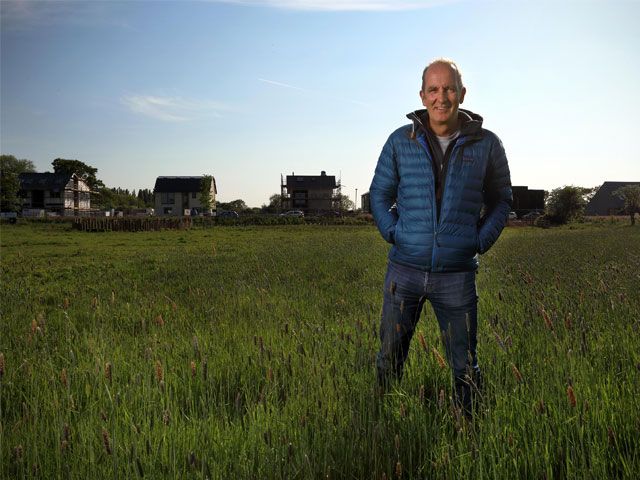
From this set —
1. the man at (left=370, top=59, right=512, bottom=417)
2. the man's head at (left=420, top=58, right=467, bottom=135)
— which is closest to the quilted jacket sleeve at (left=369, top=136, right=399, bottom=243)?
the man at (left=370, top=59, right=512, bottom=417)

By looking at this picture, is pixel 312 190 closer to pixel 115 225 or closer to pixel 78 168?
pixel 78 168

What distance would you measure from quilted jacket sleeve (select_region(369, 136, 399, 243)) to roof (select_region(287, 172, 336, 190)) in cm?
10123

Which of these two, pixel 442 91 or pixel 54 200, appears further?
pixel 54 200

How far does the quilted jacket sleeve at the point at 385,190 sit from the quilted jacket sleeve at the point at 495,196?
0.68 metres

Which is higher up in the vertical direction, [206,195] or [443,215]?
[206,195]

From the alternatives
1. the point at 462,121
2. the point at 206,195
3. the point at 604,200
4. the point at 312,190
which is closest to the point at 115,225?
the point at 462,121

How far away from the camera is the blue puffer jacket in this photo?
3.89 meters

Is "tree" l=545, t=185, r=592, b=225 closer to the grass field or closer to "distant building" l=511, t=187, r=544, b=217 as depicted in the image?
"distant building" l=511, t=187, r=544, b=217

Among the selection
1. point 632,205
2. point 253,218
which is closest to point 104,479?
point 253,218

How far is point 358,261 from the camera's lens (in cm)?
1578

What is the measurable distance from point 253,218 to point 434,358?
55467 mm

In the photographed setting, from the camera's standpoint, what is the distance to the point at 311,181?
346 ft

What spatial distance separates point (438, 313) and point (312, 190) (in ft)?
333

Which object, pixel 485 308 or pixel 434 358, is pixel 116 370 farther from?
pixel 485 308
